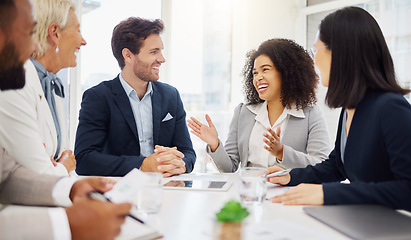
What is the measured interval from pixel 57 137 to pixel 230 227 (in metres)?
1.26

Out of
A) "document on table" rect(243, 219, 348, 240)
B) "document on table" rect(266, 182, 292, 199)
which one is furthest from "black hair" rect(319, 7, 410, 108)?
"document on table" rect(243, 219, 348, 240)

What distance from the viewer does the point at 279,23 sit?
4445 mm

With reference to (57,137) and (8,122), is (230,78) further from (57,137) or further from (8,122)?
(8,122)

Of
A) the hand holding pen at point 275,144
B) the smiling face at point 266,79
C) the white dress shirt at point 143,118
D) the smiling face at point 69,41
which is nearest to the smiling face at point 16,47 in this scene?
the smiling face at point 69,41

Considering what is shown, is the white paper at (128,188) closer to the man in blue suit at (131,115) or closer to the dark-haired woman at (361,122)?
the dark-haired woman at (361,122)

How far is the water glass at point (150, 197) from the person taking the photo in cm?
105

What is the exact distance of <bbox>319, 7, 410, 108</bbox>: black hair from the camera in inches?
52.9

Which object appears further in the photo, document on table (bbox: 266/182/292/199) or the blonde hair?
the blonde hair

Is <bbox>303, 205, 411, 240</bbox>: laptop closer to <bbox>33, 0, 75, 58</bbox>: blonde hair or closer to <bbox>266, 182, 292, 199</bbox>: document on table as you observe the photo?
<bbox>266, 182, 292, 199</bbox>: document on table

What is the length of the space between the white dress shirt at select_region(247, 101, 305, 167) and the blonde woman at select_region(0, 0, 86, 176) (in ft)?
3.57

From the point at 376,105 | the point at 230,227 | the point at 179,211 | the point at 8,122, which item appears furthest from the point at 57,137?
the point at 376,105

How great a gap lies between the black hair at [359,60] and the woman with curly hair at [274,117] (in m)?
0.72

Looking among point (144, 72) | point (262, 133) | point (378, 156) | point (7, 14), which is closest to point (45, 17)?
point (144, 72)

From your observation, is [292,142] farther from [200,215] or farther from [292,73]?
[200,215]
